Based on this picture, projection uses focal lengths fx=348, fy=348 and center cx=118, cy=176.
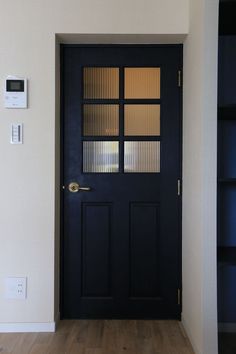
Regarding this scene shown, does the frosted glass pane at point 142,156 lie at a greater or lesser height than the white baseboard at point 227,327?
greater

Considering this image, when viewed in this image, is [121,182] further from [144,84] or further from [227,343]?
[227,343]

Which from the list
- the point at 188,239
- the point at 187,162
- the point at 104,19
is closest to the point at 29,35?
the point at 104,19

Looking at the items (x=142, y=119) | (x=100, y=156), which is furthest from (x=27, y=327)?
(x=142, y=119)

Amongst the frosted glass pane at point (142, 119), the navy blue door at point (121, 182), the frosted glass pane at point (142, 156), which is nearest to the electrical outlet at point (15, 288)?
the navy blue door at point (121, 182)

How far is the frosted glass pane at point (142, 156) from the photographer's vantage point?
8.89ft

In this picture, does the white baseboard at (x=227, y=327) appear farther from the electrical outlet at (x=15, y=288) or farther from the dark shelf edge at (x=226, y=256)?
the electrical outlet at (x=15, y=288)

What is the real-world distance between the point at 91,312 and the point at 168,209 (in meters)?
1.00

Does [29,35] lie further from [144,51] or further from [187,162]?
[187,162]

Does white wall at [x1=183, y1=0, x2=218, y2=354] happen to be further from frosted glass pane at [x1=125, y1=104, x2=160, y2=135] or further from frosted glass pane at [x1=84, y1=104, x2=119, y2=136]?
frosted glass pane at [x1=84, y1=104, x2=119, y2=136]

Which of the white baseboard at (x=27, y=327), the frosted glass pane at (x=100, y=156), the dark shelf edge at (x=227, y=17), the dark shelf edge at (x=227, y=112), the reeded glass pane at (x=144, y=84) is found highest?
the dark shelf edge at (x=227, y=17)

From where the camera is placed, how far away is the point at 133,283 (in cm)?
271

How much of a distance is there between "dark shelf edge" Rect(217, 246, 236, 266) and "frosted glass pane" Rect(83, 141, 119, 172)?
0.98 metres

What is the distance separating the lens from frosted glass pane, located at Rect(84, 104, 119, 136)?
8.88 ft

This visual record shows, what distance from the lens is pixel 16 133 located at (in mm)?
2510
